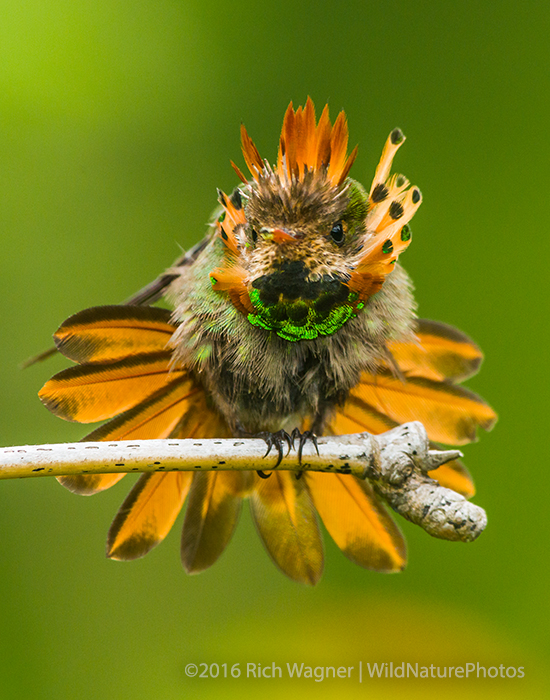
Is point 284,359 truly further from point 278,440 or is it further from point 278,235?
point 278,235

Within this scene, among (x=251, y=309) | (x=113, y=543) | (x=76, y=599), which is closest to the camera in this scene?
(x=251, y=309)

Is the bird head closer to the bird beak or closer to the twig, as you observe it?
the bird beak

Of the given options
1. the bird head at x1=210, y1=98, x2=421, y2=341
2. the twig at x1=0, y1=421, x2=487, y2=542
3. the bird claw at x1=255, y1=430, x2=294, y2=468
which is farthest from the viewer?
the bird claw at x1=255, y1=430, x2=294, y2=468

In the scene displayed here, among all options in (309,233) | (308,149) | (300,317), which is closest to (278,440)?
(300,317)

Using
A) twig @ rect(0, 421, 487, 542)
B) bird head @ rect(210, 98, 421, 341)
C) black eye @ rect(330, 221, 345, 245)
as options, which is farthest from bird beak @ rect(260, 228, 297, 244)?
twig @ rect(0, 421, 487, 542)

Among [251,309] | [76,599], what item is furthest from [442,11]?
[76,599]

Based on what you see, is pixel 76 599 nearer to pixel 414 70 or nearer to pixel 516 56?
pixel 414 70
